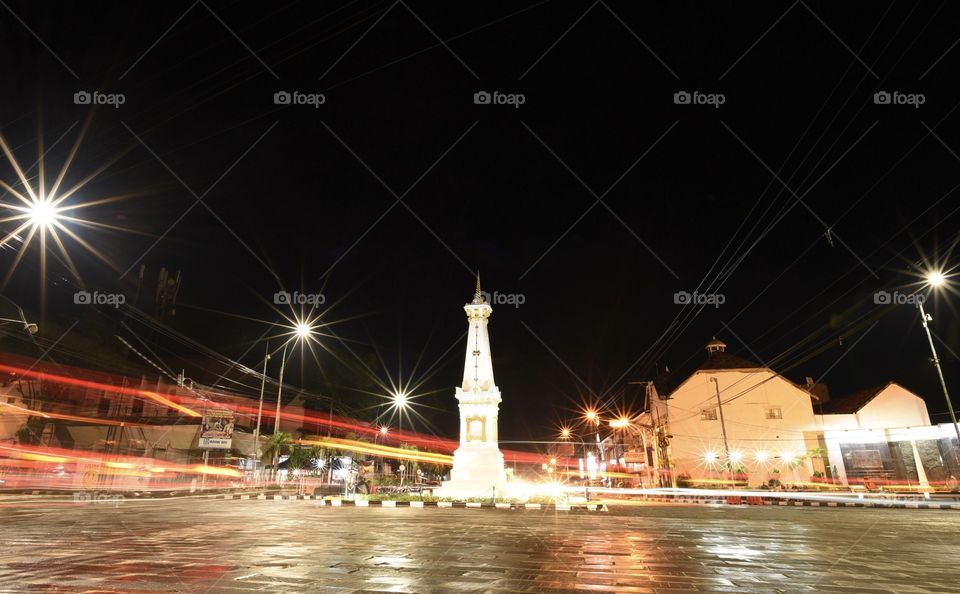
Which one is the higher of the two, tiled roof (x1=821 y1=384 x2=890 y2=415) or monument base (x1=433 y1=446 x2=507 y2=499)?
tiled roof (x1=821 y1=384 x2=890 y2=415)

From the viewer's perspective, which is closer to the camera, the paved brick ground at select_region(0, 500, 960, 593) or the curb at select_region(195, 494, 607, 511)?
the paved brick ground at select_region(0, 500, 960, 593)

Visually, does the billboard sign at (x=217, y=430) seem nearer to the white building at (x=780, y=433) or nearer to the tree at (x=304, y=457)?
the tree at (x=304, y=457)

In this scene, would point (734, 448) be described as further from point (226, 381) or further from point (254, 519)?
point (226, 381)

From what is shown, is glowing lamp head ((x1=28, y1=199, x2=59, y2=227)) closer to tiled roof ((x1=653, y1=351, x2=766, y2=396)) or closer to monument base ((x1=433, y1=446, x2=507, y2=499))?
monument base ((x1=433, y1=446, x2=507, y2=499))

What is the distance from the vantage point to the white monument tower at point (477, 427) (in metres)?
23.5

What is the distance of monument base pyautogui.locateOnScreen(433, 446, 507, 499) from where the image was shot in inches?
912

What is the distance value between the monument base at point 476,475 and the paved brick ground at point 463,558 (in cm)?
1185

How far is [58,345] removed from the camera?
30.4 metres

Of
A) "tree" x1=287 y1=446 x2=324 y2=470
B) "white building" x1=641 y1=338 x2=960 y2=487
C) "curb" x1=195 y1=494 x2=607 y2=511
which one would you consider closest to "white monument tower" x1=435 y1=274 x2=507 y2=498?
"curb" x1=195 y1=494 x2=607 y2=511

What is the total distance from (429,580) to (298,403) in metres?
50.0

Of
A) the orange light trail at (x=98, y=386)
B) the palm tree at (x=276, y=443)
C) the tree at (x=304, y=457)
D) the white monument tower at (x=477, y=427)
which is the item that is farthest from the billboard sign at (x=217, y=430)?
the orange light trail at (x=98, y=386)

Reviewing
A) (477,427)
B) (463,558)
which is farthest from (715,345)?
(463,558)

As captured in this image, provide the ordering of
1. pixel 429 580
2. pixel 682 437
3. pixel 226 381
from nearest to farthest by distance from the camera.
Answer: pixel 429 580, pixel 226 381, pixel 682 437

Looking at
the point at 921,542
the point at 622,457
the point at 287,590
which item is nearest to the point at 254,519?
the point at 287,590
